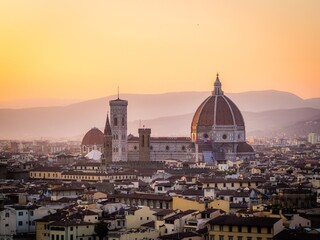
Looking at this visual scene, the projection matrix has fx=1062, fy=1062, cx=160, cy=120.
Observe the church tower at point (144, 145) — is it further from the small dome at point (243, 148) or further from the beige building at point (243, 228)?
the beige building at point (243, 228)

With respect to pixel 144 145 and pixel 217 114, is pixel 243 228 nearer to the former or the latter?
pixel 144 145

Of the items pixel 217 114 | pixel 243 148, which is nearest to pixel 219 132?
pixel 217 114

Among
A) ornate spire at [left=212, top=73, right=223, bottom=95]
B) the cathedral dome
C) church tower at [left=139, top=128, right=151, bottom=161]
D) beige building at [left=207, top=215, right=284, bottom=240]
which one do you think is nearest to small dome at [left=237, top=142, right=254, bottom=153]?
the cathedral dome

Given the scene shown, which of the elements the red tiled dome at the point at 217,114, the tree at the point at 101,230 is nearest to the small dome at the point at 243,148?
the red tiled dome at the point at 217,114

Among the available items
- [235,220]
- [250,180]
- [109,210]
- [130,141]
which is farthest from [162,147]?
[235,220]

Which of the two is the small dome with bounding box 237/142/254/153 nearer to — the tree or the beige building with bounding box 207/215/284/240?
the tree

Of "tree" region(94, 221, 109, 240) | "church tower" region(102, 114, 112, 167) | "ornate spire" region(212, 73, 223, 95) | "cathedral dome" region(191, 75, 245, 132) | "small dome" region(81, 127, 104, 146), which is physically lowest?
"tree" region(94, 221, 109, 240)
